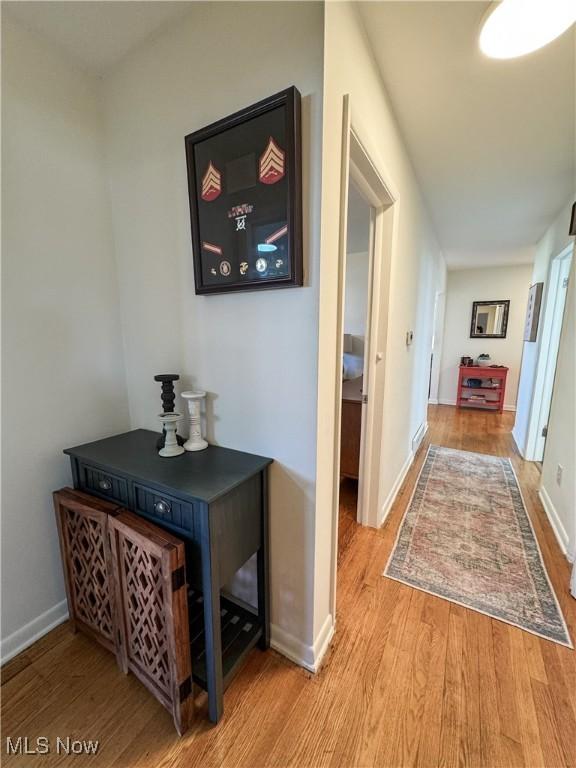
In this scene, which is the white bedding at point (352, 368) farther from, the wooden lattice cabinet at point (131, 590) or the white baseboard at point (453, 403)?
the white baseboard at point (453, 403)

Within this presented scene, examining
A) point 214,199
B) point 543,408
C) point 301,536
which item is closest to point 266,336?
point 214,199

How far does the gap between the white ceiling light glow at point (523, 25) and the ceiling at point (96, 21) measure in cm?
105

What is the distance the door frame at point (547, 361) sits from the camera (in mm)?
2881

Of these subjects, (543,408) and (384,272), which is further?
(543,408)

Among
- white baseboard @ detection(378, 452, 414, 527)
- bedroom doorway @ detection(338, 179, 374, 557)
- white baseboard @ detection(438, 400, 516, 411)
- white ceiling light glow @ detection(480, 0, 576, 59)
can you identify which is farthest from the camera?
white baseboard @ detection(438, 400, 516, 411)

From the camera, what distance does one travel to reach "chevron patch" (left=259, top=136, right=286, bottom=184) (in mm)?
982

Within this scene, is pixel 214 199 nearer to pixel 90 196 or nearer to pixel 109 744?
pixel 90 196

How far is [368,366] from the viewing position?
1.92 meters

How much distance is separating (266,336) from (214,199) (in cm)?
53

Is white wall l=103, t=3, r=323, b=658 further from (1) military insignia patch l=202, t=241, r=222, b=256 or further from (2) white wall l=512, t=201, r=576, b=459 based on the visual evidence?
(2) white wall l=512, t=201, r=576, b=459

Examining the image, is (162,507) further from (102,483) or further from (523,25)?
(523,25)

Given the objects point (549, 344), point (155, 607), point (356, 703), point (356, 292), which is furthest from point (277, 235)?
point (549, 344)

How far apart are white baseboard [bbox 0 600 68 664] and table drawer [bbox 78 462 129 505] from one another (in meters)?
0.61

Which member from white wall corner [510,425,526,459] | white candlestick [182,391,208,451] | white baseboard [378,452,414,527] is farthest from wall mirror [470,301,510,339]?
white candlestick [182,391,208,451]
